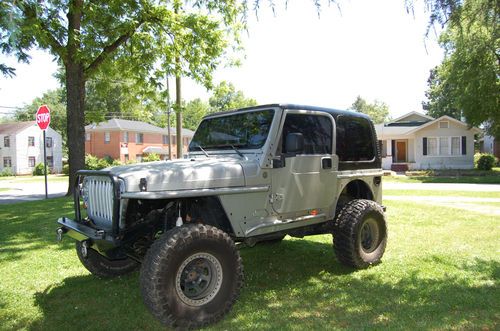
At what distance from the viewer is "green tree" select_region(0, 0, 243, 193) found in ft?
43.8

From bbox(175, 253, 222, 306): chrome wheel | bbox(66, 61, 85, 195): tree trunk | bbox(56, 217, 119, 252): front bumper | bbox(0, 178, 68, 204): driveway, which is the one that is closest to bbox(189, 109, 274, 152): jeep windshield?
bbox(175, 253, 222, 306): chrome wheel

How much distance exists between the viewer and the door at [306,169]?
474 centimetres

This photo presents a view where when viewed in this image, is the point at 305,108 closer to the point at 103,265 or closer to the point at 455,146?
the point at 103,265

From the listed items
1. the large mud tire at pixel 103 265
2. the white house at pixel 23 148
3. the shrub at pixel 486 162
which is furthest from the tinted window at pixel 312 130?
the white house at pixel 23 148

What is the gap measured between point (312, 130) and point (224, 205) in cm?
166

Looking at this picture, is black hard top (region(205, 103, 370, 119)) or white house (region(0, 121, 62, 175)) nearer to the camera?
black hard top (region(205, 103, 370, 119))

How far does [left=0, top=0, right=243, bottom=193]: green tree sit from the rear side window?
853cm

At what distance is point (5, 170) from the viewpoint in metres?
43.8

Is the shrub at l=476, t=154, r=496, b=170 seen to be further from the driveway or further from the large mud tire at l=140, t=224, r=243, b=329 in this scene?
the large mud tire at l=140, t=224, r=243, b=329

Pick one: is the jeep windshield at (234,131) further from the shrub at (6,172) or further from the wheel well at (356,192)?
the shrub at (6,172)

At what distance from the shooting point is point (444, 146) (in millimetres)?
31578

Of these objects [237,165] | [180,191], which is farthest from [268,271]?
[180,191]

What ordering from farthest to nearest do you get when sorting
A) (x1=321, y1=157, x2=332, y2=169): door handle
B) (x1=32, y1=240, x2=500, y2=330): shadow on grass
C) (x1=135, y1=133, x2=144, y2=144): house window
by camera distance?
(x1=135, y1=133, x2=144, y2=144): house window → (x1=321, y1=157, x2=332, y2=169): door handle → (x1=32, y1=240, x2=500, y2=330): shadow on grass

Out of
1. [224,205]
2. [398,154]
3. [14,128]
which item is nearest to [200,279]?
[224,205]
